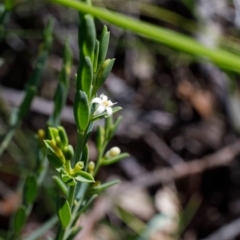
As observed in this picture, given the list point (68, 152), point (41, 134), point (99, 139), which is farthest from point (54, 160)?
point (41, 134)

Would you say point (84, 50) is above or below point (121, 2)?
above

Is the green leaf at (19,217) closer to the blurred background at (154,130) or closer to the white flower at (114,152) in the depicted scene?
the white flower at (114,152)

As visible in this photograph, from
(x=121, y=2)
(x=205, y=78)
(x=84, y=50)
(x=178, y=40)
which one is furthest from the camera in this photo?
(x=205, y=78)

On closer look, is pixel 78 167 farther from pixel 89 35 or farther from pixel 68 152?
pixel 89 35

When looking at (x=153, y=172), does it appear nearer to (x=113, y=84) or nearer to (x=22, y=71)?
(x=113, y=84)

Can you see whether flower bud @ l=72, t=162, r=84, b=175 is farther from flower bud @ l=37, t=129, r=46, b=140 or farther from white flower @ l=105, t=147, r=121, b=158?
flower bud @ l=37, t=129, r=46, b=140

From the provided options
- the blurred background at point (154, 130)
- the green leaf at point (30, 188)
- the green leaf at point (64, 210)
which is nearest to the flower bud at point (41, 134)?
the green leaf at point (30, 188)

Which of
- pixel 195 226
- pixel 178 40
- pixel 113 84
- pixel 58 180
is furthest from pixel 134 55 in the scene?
pixel 178 40
